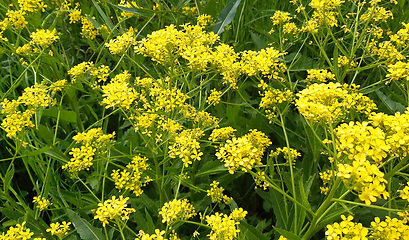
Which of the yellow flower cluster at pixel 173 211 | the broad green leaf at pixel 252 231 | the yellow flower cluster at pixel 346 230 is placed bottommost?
the broad green leaf at pixel 252 231

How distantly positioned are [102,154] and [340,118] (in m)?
1.51

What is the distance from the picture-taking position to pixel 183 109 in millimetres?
1809

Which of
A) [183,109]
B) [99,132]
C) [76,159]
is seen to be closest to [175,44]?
[183,109]

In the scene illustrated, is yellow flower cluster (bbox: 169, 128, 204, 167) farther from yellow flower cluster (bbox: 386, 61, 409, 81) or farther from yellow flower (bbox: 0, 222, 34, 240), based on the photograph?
yellow flower cluster (bbox: 386, 61, 409, 81)

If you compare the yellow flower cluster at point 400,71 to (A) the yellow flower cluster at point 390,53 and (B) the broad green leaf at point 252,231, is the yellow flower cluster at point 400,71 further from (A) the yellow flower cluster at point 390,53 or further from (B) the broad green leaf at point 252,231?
(B) the broad green leaf at point 252,231

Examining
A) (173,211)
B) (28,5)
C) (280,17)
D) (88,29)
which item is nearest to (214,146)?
(173,211)

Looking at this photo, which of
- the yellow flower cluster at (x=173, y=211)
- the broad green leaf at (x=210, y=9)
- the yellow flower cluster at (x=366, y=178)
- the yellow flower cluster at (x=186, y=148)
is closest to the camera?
the yellow flower cluster at (x=366, y=178)

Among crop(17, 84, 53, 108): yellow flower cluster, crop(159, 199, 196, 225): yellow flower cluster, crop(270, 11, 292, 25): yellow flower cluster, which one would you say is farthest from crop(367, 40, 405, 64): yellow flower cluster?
crop(17, 84, 53, 108): yellow flower cluster

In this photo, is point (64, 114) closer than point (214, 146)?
No

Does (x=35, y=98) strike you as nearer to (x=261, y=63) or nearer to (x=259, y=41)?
(x=261, y=63)

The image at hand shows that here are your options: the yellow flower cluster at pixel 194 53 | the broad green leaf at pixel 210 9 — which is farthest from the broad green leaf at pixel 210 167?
the broad green leaf at pixel 210 9

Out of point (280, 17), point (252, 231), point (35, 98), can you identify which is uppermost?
point (35, 98)

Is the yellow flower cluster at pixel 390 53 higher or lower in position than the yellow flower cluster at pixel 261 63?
lower

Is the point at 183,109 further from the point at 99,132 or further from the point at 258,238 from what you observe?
the point at 258,238
